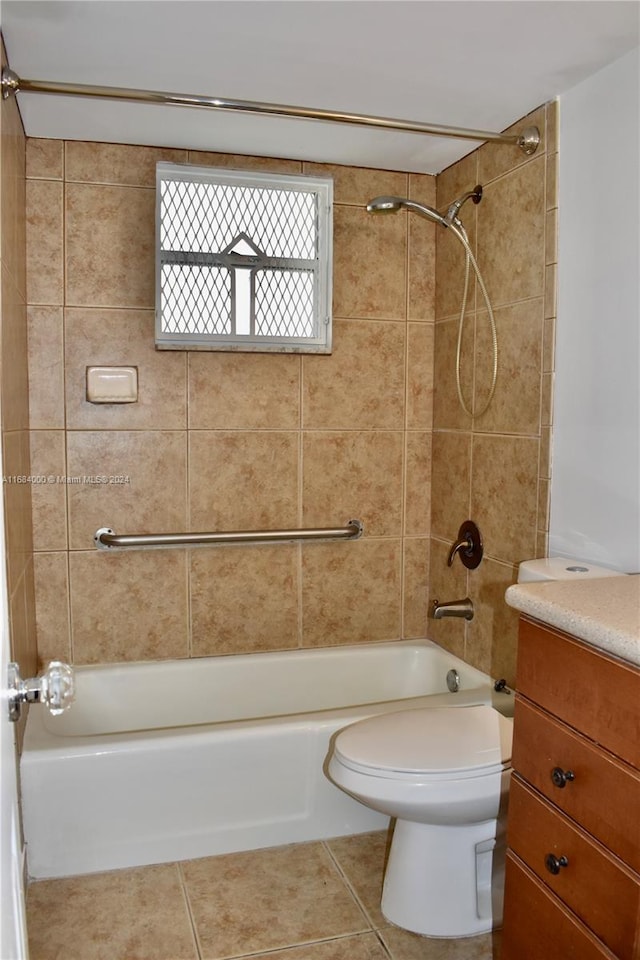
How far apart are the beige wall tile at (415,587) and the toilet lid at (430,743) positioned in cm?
90

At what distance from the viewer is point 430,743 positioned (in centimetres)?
183

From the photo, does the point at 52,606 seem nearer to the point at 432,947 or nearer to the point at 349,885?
the point at 349,885

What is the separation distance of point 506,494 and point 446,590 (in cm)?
56

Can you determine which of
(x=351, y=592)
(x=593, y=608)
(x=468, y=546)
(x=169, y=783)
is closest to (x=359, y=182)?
(x=468, y=546)

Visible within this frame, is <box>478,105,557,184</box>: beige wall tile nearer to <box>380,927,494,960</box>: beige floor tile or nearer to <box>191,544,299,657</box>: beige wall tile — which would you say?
<box>191,544,299,657</box>: beige wall tile

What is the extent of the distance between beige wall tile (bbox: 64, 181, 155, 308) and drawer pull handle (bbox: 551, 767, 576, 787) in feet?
6.35

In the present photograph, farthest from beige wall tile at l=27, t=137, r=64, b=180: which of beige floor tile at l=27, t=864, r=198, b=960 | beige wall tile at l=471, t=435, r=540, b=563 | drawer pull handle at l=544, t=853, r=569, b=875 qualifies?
drawer pull handle at l=544, t=853, r=569, b=875

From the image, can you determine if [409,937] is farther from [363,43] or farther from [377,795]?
[363,43]

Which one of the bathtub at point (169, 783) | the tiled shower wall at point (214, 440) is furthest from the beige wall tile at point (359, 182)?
the bathtub at point (169, 783)

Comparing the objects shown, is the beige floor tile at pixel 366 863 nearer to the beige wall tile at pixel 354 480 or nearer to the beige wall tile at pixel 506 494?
the beige wall tile at pixel 506 494

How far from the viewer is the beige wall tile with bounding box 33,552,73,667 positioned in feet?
8.27

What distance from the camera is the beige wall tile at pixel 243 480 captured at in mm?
2635

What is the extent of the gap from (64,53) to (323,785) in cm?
207

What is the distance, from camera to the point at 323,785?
7.26ft
